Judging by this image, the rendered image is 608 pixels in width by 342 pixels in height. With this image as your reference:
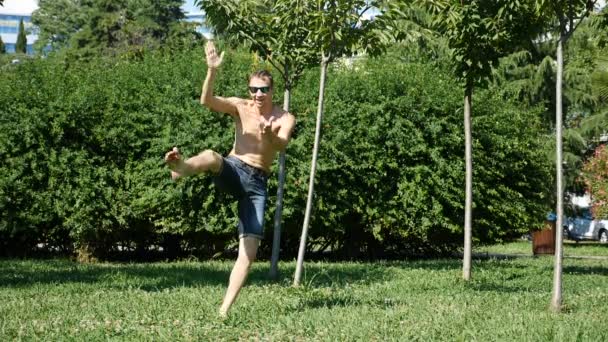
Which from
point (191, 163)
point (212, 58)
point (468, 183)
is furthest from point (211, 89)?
point (468, 183)

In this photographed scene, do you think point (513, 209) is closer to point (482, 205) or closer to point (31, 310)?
point (482, 205)

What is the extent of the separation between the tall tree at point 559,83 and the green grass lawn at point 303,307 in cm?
28

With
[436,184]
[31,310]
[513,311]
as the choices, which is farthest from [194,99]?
[513,311]

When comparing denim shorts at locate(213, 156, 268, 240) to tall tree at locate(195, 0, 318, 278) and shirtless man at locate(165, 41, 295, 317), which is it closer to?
shirtless man at locate(165, 41, 295, 317)

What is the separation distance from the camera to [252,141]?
6.37 meters

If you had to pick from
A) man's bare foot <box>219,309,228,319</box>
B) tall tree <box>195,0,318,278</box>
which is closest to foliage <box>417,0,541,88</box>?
tall tree <box>195,0,318,278</box>

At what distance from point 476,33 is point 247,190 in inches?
172

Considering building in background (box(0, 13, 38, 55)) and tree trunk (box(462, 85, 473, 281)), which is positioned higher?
building in background (box(0, 13, 38, 55))

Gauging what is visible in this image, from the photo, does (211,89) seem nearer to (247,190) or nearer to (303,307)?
(247,190)

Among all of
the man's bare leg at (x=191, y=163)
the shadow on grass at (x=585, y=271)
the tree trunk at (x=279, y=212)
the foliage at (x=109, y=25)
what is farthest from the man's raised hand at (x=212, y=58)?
the foliage at (x=109, y=25)

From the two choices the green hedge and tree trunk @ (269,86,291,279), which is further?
the green hedge

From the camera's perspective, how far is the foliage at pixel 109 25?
37.4 metres

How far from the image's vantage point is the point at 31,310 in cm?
684

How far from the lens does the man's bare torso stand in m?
6.34
